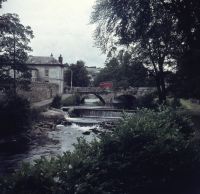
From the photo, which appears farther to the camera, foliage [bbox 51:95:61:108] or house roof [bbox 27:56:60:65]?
house roof [bbox 27:56:60:65]

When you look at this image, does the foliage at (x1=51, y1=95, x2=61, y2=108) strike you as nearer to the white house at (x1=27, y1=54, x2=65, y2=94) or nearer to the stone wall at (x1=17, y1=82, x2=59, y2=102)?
the stone wall at (x1=17, y1=82, x2=59, y2=102)

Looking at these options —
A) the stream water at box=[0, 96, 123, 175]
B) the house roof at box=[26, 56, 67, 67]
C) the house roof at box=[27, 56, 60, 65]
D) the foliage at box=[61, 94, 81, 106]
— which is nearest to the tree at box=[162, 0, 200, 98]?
the stream water at box=[0, 96, 123, 175]

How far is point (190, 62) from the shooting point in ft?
72.9

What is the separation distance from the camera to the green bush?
31.5 feet

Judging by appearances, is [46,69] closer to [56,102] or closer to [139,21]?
[56,102]

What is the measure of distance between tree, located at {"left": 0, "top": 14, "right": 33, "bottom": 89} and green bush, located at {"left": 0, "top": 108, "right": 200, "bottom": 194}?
23.7m

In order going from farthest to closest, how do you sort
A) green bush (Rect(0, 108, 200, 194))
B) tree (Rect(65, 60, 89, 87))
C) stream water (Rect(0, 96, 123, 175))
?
tree (Rect(65, 60, 89, 87))
stream water (Rect(0, 96, 123, 175))
green bush (Rect(0, 108, 200, 194))

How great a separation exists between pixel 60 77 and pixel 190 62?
188 ft

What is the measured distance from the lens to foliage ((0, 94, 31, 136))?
31.7 metres

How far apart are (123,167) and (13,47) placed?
94.3 feet

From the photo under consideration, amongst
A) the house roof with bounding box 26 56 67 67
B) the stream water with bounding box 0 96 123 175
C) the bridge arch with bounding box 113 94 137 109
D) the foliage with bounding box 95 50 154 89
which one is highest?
the house roof with bounding box 26 56 67 67

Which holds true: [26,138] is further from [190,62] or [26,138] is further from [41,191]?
[41,191]

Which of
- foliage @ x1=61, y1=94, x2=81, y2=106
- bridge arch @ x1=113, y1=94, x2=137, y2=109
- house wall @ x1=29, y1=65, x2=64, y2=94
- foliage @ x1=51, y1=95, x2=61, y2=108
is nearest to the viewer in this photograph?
foliage @ x1=51, y1=95, x2=61, y2=108

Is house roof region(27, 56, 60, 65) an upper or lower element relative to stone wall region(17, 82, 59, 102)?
upper
